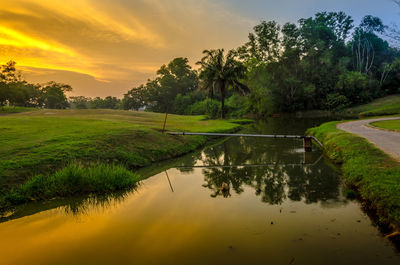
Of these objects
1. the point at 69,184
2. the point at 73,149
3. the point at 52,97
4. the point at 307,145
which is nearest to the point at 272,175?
the point at 307,145

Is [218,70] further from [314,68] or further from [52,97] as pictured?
[52,97]

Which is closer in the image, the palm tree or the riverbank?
the riverbank

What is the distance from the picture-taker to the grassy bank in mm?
6627

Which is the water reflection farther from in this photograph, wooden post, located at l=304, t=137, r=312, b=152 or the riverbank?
wooden post, located at l=304, t=137, r=312, b=152

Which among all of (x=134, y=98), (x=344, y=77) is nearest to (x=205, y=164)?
(x=344, y=77)

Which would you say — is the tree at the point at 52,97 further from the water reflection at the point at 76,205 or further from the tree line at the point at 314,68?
the water reflection at the point at 76,205

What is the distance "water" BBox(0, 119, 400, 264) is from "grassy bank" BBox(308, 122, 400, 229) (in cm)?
49

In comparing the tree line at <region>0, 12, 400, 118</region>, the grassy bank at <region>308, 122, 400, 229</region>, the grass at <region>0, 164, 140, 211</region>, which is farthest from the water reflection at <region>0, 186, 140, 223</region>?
the tree line at <region>0, 12, 400, 118</region>

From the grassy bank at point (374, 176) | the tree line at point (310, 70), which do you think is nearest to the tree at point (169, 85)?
the tree line at point (310, 70)

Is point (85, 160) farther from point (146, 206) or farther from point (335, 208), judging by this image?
point (335, 208)

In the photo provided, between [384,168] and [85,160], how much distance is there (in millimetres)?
12892

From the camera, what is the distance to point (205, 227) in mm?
6703

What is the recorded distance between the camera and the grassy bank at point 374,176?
261 inches

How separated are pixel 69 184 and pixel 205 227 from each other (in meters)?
6.15
